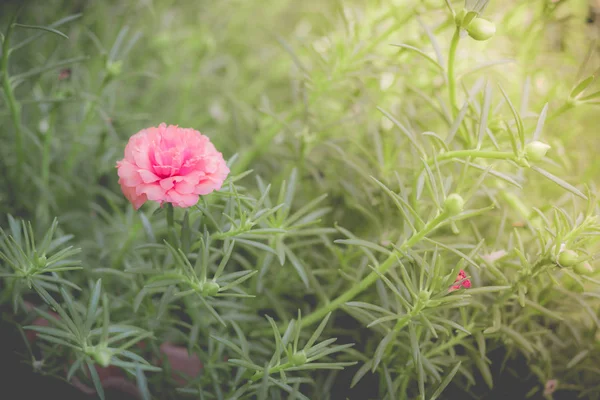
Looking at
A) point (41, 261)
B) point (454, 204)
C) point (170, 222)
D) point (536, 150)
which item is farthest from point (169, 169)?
point (536, 150)

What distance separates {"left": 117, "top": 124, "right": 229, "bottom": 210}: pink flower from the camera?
55 cm

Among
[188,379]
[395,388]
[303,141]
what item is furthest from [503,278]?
[188,379]

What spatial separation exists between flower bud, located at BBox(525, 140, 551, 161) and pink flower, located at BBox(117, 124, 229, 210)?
1.21 ft

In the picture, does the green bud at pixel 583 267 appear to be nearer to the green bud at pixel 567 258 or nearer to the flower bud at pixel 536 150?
the green bud at pixel 567 258

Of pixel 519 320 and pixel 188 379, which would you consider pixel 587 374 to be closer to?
pixel 519 320

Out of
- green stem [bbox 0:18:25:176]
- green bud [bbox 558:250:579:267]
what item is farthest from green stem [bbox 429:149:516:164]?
green stem [bbox 0:18:25:176]

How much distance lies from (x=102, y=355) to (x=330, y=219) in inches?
19.1

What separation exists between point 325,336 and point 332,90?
17.8 inches

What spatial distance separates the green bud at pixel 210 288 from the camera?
0.58 m

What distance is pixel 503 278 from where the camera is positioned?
669 millimetres

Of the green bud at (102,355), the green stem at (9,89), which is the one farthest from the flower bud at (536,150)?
the green stem at (9,89)

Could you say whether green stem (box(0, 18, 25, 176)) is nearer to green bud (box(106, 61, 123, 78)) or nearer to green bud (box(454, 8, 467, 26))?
green bud (box(106, 61, 123, 78))

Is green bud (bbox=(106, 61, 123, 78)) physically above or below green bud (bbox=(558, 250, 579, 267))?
above

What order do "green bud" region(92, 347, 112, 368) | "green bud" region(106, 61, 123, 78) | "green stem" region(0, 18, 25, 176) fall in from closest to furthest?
"green bud" region(92, 347, 112, 368) < "green stem" region(0, 18, 25, 176) < "green bud" region(106, 61, 123, 78)
